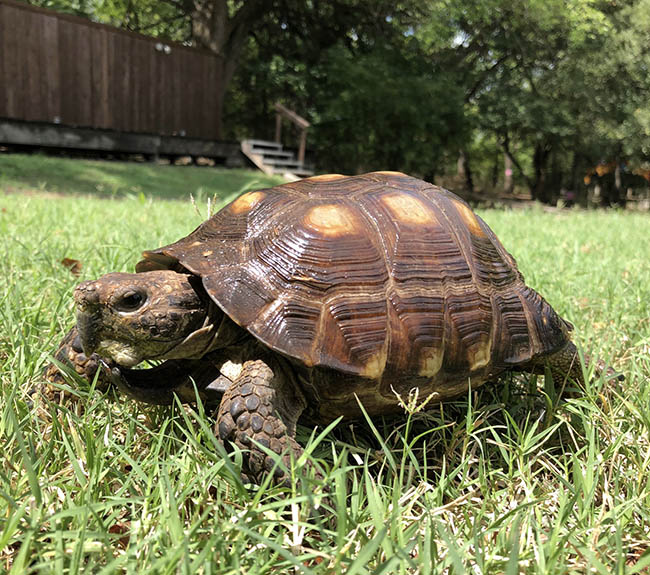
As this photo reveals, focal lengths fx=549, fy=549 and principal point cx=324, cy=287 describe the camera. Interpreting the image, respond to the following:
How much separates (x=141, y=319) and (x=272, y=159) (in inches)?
565

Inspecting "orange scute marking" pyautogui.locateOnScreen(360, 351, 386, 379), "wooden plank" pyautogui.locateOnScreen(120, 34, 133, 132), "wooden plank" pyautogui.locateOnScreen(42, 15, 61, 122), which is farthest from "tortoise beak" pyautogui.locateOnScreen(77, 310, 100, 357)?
"wooden plank" pyautogui.locateOnScreen(120, 34, 133, 132)

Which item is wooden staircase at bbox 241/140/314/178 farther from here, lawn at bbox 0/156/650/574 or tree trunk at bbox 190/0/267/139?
lawn at bbox 0/156/650/574

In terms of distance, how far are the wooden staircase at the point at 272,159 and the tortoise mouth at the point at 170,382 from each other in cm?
1295

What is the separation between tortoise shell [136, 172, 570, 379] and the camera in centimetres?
138

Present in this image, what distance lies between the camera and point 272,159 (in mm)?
15195

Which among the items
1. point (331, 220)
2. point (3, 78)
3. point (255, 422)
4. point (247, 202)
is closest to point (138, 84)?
point (3, 78)

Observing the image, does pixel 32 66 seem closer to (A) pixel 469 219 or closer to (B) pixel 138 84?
(B) pixel 138 84

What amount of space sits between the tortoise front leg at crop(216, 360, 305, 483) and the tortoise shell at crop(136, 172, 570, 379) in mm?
97

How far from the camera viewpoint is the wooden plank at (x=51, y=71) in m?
11.0

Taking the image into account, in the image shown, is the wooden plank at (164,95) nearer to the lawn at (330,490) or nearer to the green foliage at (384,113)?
the green foliage at (384,113)

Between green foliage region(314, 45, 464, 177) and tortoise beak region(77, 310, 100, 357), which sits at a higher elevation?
green foliage region(314, 45, 464, 177)

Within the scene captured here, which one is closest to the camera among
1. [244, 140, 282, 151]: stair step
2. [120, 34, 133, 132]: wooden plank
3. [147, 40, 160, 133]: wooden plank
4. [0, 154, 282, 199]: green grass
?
[0, 154, 282, 199]: green grass

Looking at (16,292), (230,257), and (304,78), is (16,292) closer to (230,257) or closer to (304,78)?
(230,257)

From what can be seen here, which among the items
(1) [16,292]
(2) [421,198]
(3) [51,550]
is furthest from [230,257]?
(1) [16,292]
